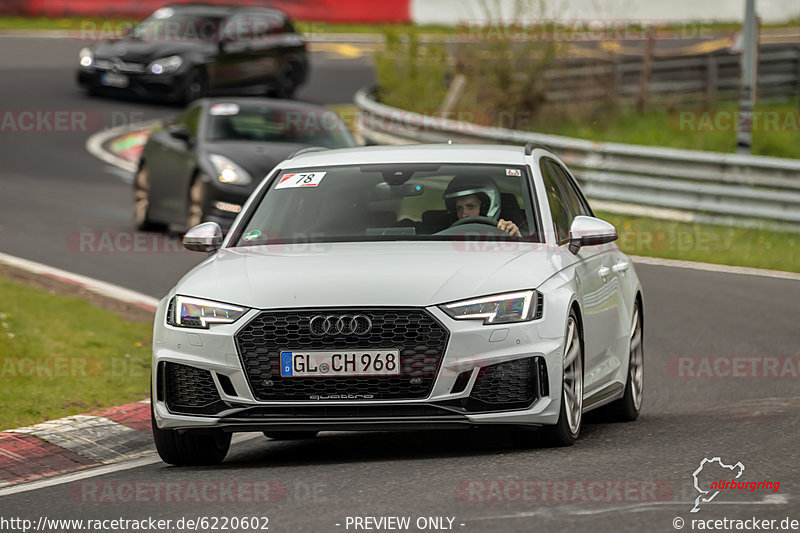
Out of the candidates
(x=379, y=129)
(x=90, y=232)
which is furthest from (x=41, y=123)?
(x=90, y=232)

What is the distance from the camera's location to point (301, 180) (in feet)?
29.3

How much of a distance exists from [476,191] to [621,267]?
Result: 1242 millimetres

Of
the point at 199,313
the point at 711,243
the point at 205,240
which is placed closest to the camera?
the point at 199,313

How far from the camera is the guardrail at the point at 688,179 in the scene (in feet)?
63.2

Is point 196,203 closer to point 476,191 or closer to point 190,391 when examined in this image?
point 476,191

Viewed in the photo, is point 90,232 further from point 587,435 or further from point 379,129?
point 587,435

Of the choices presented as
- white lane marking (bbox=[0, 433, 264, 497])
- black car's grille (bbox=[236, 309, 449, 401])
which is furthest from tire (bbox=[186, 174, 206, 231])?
black car's grille (bbox=[236, 309, 449, 401])

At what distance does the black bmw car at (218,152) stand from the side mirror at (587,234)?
8.84 meters

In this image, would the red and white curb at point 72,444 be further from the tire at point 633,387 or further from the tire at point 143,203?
the tire at point 143,203

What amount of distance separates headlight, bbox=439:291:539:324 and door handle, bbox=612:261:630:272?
1.84m

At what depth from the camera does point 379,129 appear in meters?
25.0

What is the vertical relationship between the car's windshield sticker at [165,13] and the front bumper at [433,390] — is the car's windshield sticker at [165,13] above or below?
below

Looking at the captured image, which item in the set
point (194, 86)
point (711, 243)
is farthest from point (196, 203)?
point (194, 86)

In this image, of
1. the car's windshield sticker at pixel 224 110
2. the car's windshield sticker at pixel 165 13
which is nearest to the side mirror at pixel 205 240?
the car's windshield sticker at pixel 224 110
